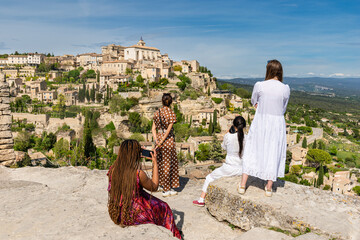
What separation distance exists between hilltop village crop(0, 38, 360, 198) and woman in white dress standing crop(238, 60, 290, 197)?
65.3 ft

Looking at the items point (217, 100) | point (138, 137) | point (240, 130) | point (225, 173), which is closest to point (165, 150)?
point (225, 173)

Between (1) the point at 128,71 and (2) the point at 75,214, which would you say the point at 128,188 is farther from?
(1) the point at 128,71

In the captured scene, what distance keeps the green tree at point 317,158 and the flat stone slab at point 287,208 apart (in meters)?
40.7

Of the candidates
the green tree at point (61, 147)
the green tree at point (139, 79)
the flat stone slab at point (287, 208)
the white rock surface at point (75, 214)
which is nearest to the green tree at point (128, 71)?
the green tree at point (139, 79)

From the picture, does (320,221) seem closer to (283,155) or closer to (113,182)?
(283,155)

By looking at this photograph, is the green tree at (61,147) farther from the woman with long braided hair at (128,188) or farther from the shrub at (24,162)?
the woman with long braided hair at (128,188)

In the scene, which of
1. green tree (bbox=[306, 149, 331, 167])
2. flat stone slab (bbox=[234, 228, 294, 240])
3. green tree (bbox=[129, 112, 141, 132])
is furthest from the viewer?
green tree (bbox=[306, 149, 331, 167])

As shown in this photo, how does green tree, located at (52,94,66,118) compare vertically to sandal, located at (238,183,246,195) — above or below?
below

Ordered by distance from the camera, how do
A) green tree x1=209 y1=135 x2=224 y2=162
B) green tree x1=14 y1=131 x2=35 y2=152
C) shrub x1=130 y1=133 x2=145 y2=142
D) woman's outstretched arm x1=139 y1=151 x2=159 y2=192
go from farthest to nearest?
shrub x1=130 y1=133 x2=145 y2=142
green tree x1=209 y1=135 x2=224 y2=162
green tree x1=14 y1=131 x2=35 y2=152
woman's outstretched arm x1=139 y1=151 x2=159 y2=192

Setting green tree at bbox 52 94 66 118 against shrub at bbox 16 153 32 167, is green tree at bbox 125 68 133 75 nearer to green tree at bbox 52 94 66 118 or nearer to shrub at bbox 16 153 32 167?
green tree at bbox 52 94 66 118

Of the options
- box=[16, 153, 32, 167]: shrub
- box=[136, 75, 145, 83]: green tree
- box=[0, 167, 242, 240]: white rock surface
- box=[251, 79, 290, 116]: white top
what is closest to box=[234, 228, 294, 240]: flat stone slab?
box=[0, 167, 242, 240]: white rock surface

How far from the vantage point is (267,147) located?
3.92 m

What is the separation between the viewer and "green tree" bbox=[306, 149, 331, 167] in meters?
40.1

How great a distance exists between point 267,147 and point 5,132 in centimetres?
654
